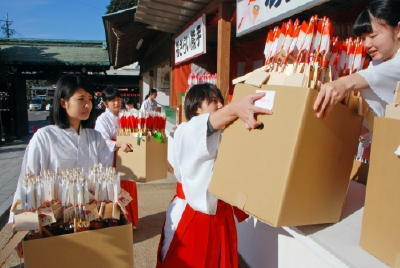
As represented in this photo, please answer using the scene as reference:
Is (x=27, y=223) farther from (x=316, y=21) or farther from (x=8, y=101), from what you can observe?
(x=8, y=101)

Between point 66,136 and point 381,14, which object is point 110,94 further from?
point 381,14

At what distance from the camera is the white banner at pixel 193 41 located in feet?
16.1

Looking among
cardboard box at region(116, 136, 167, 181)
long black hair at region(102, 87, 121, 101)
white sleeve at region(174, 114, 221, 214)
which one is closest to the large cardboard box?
white sleeve at region(174, 114, 221, 214)

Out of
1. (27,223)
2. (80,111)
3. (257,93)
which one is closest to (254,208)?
(257,93)

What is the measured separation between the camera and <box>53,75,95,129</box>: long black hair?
7.45 ft

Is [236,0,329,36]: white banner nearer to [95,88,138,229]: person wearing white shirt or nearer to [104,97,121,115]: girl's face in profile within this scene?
[95,88,138,229]: person wearing white shirt

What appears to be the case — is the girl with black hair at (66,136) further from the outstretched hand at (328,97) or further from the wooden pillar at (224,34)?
the wooden pillar at (224,34)

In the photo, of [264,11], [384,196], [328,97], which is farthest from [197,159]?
[264,11]

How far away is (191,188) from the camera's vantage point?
1.73 metres

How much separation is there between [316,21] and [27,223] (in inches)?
55.0

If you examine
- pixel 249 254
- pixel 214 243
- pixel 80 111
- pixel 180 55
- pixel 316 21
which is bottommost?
pixel 249 254

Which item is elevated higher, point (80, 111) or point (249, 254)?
point (80, 111)

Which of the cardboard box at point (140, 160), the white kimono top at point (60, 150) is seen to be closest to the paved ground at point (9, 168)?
the cardboard box at point (140, 160)

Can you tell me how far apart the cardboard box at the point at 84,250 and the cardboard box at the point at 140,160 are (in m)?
1.95
